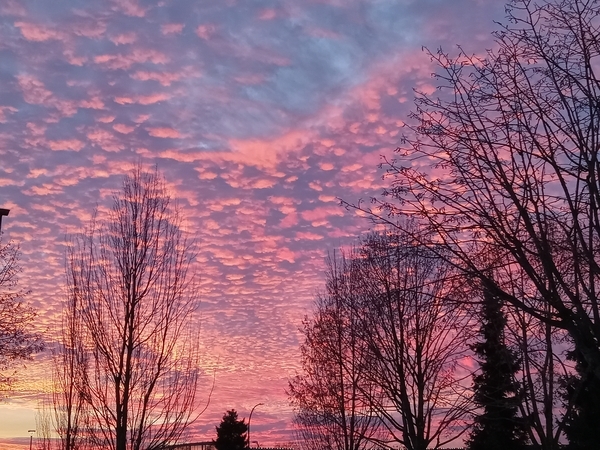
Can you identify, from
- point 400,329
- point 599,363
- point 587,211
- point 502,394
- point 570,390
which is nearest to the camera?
point 599,363

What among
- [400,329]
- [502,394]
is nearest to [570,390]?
[502,394]

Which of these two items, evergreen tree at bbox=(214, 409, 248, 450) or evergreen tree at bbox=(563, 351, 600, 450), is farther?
evergreen tree at bbox=(214, 409, 248, 450)

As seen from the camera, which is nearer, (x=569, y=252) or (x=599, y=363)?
(x=599, y=363)

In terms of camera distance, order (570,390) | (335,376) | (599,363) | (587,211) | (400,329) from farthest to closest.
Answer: (335,376), (570,390), (400,329), (587,211), (599,363)

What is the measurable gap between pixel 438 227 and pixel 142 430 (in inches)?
405

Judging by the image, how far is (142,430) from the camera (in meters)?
16.2

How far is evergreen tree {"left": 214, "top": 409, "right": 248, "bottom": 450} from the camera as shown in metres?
46.0

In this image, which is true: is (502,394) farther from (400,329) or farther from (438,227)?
(438,227)

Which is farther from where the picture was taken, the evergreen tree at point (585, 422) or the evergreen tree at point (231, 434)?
the evergreen tree at point (231, 434)

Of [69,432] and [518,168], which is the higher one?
[518,168]

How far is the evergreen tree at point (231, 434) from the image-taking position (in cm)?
4601

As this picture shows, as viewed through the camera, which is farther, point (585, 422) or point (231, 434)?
point (231, 434)

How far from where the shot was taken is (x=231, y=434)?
4675cm

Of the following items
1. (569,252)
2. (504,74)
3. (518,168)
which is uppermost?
(504,74)
